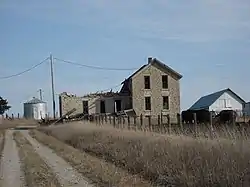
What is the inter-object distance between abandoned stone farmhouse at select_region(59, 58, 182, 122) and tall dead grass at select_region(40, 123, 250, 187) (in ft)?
140

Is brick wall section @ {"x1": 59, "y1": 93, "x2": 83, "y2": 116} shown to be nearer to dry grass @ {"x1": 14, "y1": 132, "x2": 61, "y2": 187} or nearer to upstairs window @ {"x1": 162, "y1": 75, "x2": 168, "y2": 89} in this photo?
upstairs window @ {"x1": 162, "y1": 75, "x2": 168, "y2": 89}

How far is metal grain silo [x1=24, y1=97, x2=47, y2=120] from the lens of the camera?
4166 inches

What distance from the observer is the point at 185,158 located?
13.8 metres

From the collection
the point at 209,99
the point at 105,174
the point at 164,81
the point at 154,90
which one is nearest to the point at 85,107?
the point at 154,90

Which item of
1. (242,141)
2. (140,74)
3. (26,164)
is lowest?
(26,164)

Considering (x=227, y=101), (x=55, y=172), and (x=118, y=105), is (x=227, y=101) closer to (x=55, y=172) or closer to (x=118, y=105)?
(x=118, y=105)

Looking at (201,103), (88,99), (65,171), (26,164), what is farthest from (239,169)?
(201,103)

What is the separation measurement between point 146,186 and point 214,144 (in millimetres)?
2048

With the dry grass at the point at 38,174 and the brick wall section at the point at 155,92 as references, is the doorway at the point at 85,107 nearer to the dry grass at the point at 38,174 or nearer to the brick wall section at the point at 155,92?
the brick wall section at the point at 155,92

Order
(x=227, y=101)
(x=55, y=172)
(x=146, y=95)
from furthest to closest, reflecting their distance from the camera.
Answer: (x=227, y=101) → (x=146, y=95) → (x=55, y=172)

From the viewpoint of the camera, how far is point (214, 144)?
12883 mm

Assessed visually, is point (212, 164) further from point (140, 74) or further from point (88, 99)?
point (88, 99)

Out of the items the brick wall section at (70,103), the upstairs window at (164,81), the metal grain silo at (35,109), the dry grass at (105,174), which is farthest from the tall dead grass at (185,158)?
the metal grain silo at (35,109)

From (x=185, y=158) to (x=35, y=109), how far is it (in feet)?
310
